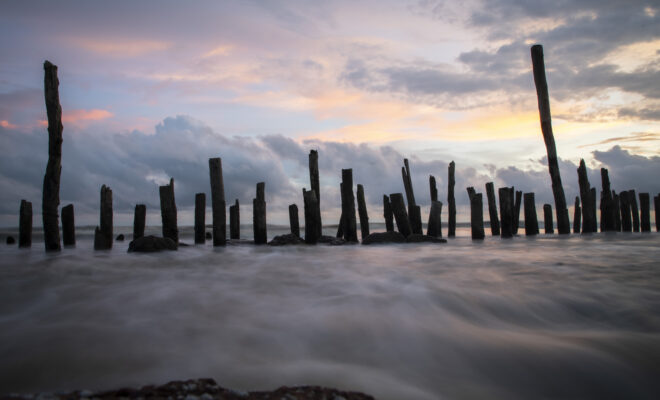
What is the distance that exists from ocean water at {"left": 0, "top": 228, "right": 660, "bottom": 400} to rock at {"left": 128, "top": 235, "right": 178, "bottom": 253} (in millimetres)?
4292

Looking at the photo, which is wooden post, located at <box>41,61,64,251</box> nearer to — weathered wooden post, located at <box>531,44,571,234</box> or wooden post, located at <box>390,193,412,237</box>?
wooden post, located at <box>390,193,412,237</box>

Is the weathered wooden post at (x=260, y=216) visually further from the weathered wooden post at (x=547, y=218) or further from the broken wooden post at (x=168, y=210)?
the weathered wooden post at (x=547, y=218)

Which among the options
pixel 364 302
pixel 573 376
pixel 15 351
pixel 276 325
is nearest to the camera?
pixel 573 376

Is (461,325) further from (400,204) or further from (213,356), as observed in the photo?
A: (400,204)

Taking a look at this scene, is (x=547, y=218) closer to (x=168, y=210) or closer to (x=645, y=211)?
(x=645, y=211)

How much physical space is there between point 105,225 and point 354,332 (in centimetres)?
965

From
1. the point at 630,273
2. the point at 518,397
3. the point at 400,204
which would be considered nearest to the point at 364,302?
the point at 518,397

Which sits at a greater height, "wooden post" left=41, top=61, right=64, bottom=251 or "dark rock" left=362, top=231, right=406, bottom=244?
"wooden post" left=41, top=61, right=64, bottom=251

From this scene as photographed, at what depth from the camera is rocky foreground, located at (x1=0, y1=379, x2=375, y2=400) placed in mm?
1494

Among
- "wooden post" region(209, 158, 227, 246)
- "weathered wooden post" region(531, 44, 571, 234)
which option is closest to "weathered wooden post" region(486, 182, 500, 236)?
"weathered wooden post" region(531, 44, 571, 234)

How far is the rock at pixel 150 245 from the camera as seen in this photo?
8.70 meters

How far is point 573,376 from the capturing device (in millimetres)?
1899

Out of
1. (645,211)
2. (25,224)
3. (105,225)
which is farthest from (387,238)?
(645,211)

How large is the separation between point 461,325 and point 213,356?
1704 mm
